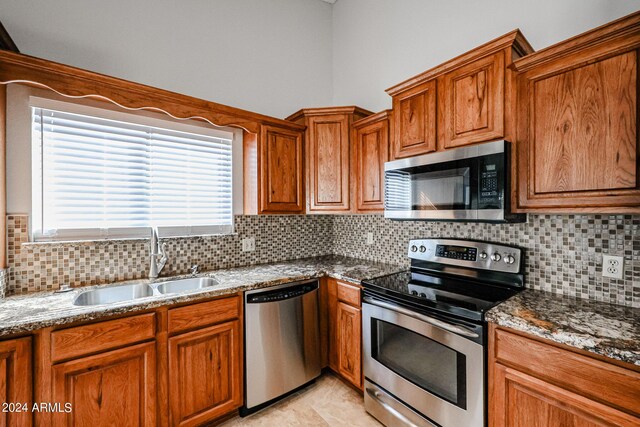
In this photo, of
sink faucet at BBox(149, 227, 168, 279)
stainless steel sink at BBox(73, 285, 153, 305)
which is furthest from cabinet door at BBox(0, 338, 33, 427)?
sink faucet at BBox(149, 227, 168, 279)

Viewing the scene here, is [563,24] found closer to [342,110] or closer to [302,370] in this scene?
[342,110]

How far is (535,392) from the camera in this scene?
120 cm

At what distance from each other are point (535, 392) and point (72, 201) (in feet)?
9.19

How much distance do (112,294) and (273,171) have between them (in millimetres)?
1465

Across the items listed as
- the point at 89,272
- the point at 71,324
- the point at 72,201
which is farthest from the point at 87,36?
the point at 71,324

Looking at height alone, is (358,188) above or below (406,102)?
below

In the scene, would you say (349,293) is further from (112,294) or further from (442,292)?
(112,294)

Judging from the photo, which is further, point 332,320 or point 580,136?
point 332,320

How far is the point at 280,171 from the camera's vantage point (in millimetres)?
2496

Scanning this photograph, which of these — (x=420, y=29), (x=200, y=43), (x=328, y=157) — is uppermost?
(x=420, y=29)

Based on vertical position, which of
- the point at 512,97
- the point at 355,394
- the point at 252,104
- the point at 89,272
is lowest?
the point at 355,394

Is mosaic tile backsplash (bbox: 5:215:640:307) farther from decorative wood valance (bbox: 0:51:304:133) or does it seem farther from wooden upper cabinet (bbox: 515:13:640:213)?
decorative wood valance (bbox: 0:51:304:133)

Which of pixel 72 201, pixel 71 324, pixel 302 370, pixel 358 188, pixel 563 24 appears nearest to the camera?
pixel 71 324

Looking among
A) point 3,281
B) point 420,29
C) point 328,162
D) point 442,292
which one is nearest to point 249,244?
point 328,162
